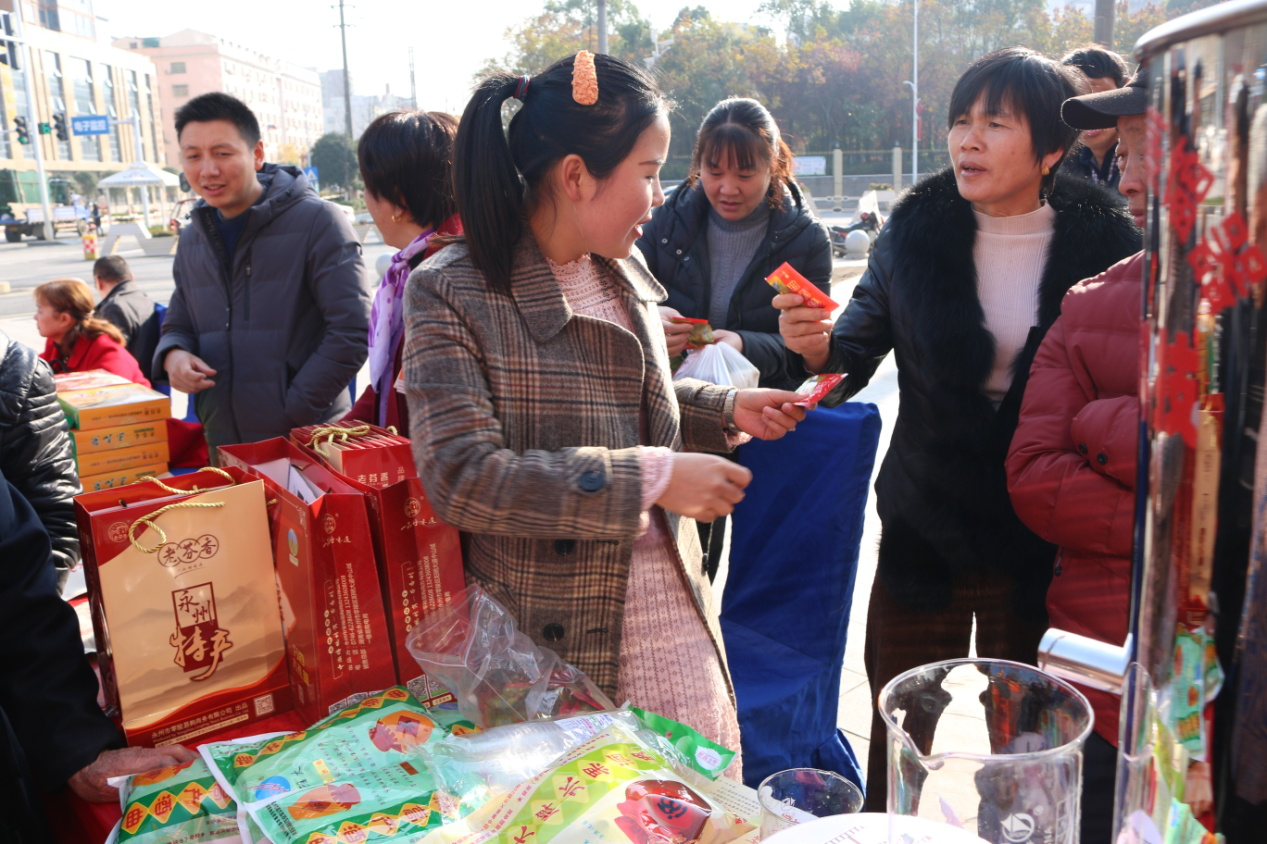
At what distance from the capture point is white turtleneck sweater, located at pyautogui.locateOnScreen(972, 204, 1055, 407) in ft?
6.10

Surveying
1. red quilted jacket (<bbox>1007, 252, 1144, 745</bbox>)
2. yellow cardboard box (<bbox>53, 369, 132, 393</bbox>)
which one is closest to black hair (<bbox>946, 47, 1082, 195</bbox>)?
red quilted jacket (<bbox>1007, 252, 1144, 745</bbox>)

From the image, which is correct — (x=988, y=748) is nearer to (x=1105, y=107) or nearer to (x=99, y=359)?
(x=1105, y=107)

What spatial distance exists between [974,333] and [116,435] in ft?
6.84

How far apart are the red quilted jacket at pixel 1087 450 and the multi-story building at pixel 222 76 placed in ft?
246

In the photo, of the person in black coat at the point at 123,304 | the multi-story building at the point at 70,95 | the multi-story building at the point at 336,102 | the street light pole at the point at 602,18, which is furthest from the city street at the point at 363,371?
the multi-story building at the point at 336,102

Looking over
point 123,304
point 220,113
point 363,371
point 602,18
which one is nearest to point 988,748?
point 220,113

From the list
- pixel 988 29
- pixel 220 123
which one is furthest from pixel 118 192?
pixel 220 123

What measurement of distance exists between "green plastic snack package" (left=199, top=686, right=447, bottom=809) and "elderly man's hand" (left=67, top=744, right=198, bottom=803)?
13 cm

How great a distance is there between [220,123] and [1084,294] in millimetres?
2592

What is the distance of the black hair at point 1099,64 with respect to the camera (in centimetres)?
256

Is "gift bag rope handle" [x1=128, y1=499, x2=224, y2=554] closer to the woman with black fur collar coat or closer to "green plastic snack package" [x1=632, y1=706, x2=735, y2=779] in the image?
"green plastic snack package" [x1=632, y1=706, x2=735, y2=779]

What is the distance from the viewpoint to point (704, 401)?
1650mm

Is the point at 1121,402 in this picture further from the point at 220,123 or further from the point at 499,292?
the point at 220,123

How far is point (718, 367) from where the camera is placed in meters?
2.02
